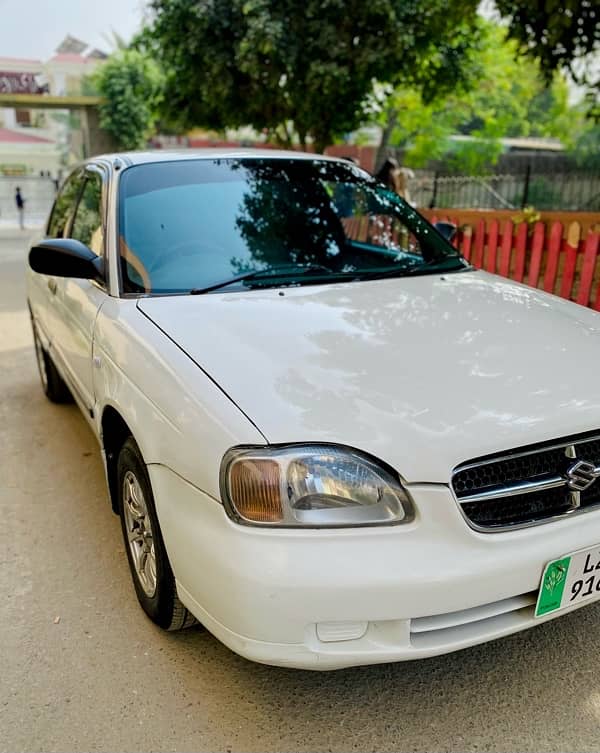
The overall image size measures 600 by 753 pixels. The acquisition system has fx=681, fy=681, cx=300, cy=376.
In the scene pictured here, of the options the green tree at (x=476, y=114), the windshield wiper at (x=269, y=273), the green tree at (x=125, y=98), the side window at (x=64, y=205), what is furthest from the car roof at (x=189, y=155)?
the green tree at (x=125, y=98)

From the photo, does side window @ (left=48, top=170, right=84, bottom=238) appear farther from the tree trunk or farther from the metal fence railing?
the tree trunk

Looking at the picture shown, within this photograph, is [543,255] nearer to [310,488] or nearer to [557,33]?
[557,33]

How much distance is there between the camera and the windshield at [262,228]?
293 centimetres

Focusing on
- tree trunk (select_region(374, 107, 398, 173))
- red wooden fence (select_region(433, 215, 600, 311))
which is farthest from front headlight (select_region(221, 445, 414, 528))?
tree trunk (select_region(374, 107, 398, 173))

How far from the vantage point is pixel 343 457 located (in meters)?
1.84

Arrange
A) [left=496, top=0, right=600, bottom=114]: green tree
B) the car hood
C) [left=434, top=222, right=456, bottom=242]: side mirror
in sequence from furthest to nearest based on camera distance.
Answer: [left=496, top=0, right=600, bottom=114]: green tree → [left=434, top=222, right=456, bottom=242]: side mirror → the car hood

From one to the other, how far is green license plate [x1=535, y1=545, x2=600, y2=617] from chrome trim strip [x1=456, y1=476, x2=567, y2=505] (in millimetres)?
200

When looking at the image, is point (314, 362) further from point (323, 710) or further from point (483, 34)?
point (483, 34)

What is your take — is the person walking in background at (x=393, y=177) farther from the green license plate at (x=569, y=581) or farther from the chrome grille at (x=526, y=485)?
the green license plate at (x=569, y=581)

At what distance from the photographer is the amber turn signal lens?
183 cm

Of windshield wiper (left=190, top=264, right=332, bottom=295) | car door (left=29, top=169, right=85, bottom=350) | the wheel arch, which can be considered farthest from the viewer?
car door (left=29, top=169, right=85, bottom=350)

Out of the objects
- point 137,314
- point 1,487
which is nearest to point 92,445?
point 1,487

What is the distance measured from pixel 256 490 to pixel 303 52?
9.13 m

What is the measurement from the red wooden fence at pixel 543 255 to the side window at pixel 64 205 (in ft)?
12.4
